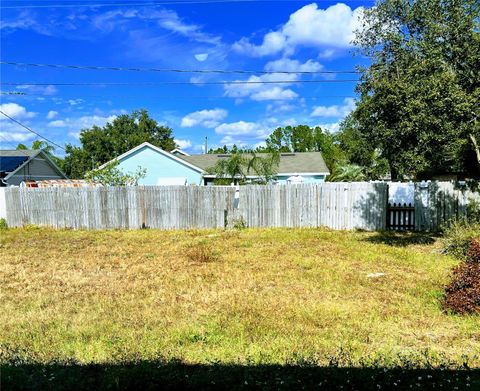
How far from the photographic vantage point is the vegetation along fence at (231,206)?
43.1 feet

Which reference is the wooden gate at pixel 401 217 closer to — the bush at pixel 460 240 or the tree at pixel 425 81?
the bush at pixel 460 240

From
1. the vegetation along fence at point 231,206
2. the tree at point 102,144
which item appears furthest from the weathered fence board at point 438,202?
the tree at point 102,144

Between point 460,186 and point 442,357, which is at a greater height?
point 460,186

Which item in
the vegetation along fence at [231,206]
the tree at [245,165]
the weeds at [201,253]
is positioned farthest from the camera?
the tree at [245,165]

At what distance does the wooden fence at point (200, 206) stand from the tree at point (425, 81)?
4.49 metres

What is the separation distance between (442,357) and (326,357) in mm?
1151

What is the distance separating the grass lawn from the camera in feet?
13.3

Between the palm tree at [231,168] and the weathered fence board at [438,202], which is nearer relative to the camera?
the weathered fence board at [438,202]

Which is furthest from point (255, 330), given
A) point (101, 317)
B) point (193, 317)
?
point (101, 317)

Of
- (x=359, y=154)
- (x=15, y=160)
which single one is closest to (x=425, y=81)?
(x=359, y=154)

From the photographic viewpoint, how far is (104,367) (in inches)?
143

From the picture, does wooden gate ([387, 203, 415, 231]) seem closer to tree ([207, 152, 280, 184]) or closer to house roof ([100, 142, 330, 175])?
tree ([207, 152, 280, 184])

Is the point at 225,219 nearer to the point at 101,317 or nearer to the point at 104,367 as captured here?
the point at 101,317

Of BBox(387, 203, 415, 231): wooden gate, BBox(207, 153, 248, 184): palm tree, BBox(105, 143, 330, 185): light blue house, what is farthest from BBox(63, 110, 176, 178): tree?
BBox(387, 203, 415, 231): wooden gate
